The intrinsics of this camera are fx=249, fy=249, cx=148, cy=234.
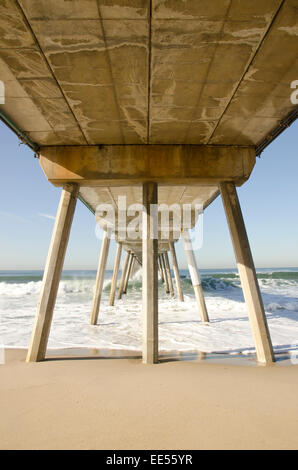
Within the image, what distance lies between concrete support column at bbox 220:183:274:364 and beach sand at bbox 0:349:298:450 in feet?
1.48

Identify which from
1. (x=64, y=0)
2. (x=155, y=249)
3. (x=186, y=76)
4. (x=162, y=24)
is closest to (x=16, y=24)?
(x=64, y=0)

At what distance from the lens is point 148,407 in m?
2.85

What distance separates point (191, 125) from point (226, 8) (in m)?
2.15

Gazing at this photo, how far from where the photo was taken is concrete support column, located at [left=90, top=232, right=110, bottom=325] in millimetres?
9648

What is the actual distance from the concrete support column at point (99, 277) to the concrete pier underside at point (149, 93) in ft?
15.4

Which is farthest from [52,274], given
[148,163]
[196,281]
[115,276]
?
[115,276]

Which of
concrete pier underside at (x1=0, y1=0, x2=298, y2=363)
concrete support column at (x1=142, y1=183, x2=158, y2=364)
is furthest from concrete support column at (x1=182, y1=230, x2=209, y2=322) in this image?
concrete support column at (x1=142, y1=183, x2=158, y2=364)

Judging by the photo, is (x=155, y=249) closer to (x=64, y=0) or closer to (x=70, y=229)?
(x=70, y=229)

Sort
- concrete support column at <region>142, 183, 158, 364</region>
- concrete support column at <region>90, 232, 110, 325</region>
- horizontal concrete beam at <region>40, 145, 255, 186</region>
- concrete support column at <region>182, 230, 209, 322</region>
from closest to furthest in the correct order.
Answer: concrete support column at <region>142, 183, 158, 364</region> < horizontal concrete beam at <region>40, 145, 255, 186</region> < concrete support column at <region>90, 232, 110, 325</region> < concrete support column at <region>182, 230, 209, 322</region>

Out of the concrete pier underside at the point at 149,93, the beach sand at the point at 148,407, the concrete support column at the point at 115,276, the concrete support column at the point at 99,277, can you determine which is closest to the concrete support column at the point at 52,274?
the concrete pier underside at the point at 149,93

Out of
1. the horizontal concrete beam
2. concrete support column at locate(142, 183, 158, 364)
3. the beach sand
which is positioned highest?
the horizontal concrete beam

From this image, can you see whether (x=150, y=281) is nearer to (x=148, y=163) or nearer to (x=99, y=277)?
(x=148, y=163)

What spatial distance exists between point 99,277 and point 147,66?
797 cm

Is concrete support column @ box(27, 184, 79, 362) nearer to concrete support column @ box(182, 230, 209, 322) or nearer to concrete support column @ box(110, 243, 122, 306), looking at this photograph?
concrete support column @ box(182, 230, 209, 322)
